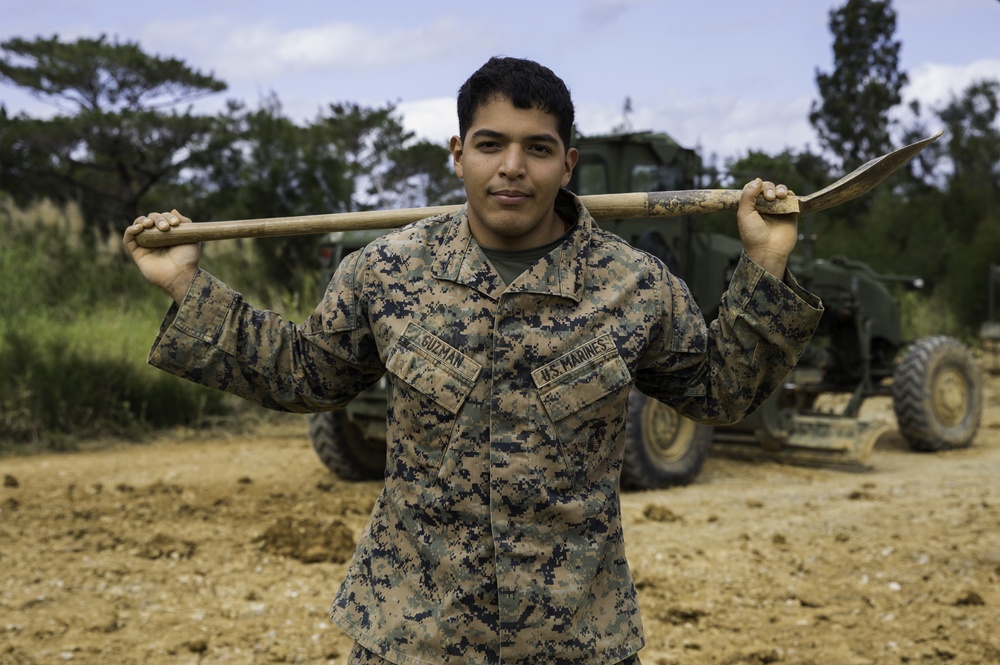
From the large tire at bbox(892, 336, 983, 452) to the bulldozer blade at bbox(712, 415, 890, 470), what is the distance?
64 centimetres

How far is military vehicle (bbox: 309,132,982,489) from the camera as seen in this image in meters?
7.47

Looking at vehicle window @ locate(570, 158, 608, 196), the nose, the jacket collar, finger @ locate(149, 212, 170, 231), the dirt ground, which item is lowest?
the dirt ground

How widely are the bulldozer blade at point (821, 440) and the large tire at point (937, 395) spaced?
64cm

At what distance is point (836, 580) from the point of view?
5.31 metres

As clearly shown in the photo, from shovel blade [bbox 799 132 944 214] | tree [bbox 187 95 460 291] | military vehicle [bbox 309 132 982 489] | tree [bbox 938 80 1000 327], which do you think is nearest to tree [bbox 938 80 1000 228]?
tree [bbox 938 80 1000 327]

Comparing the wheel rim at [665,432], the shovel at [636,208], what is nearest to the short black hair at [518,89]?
the shovel at [636,208]

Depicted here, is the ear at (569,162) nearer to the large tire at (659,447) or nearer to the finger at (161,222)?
the finger at (161,222)

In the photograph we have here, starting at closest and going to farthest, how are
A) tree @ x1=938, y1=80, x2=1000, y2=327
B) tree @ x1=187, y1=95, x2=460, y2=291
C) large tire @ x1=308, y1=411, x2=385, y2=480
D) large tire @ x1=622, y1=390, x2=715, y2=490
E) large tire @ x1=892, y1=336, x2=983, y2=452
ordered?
large tire @ x1=622, y1=390, x2=715, y2=490 → large tire @ x1=308, y1=411, x2=385, y2=480 → large tire @ x1=892, y1=336, x2=983, y2=452 → tree @ x1=187, y1=95, x2=460, y2=291 → tree @ x1=938, y1=80, x2=1000, y2=327

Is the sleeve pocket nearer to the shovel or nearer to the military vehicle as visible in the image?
the shovel

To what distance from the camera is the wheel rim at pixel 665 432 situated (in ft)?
24.2

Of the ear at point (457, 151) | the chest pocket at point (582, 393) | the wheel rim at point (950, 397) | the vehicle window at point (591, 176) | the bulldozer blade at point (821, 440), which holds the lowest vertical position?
the bulldozer blade at point (821, 440)

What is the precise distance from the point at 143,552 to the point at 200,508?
1134mm

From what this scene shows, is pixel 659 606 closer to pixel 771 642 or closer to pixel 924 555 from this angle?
pixel 771 642

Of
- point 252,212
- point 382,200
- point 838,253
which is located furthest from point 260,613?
point 382,200
